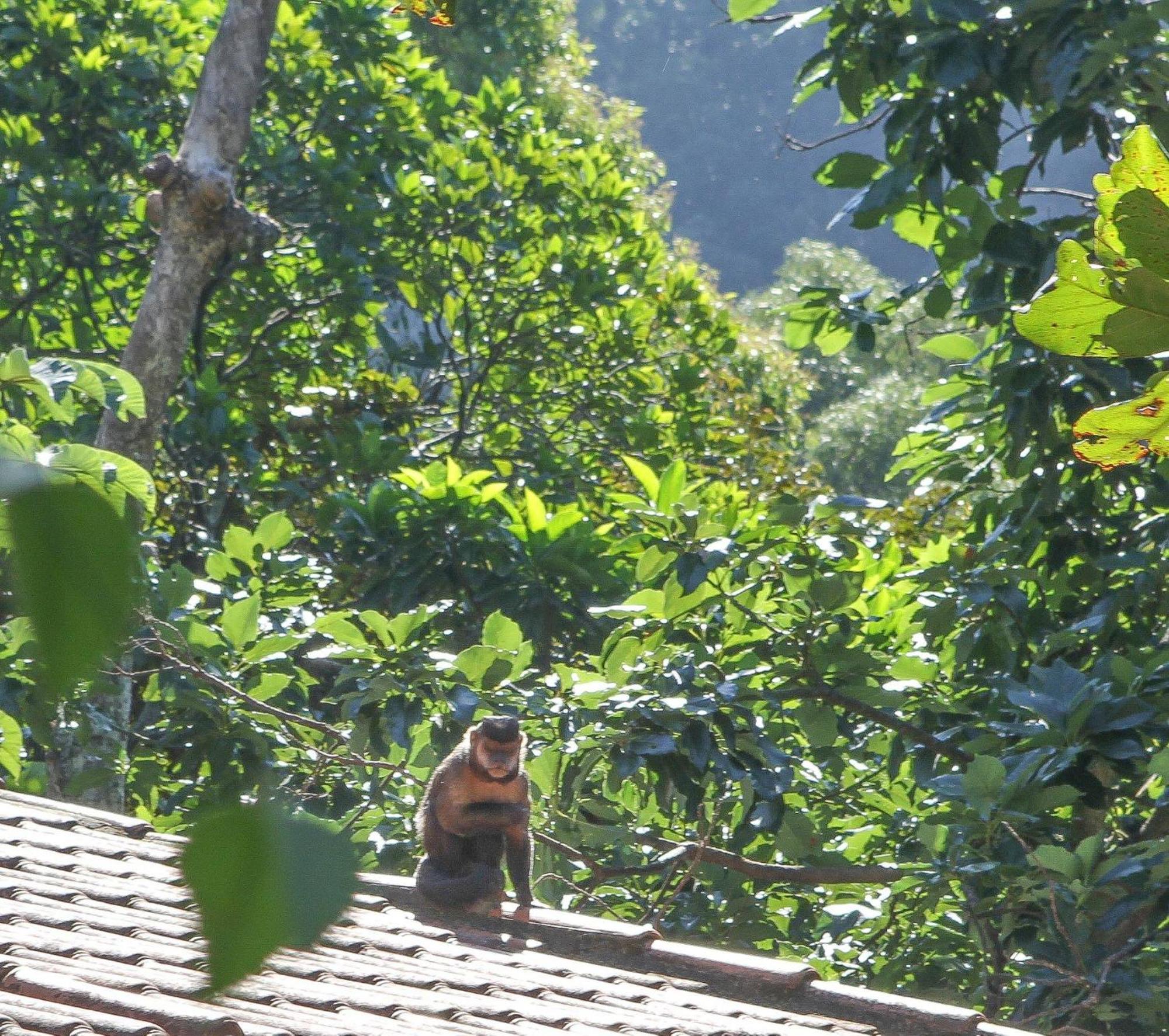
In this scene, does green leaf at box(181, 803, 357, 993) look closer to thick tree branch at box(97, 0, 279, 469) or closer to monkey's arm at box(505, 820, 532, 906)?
monkey's arm at box(505, 820, 532, 906)

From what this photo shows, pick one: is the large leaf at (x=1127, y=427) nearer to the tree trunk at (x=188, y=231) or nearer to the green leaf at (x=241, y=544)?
the green leaf at (x=241, y=544)

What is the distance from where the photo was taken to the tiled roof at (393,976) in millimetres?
1869

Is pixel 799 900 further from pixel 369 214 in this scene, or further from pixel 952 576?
pixel 369 214

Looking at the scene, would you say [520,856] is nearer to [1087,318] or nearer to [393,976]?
[393,976]

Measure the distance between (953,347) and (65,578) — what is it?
4453 millimetres

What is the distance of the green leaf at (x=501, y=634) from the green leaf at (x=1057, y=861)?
1.48m

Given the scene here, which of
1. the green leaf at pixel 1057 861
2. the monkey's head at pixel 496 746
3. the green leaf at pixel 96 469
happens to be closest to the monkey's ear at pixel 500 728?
the monkey's head at pixel 496 746

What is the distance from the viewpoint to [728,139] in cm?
4419

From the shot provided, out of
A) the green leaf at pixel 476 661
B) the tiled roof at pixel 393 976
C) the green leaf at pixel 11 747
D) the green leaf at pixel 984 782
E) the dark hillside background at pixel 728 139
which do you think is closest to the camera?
the tiled roof at pixel 393 976

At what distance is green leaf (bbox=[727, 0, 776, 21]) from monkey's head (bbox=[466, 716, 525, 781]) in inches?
82.0

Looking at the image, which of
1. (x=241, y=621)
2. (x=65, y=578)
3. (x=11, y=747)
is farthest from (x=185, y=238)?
(x=65, y=578)

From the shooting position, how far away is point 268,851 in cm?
34

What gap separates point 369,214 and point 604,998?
5.60 m

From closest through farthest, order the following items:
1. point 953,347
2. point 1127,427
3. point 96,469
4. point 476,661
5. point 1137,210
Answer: point 96,469 → point 1137,210 → point 1127,427 → point 476,661 → point 953,347
